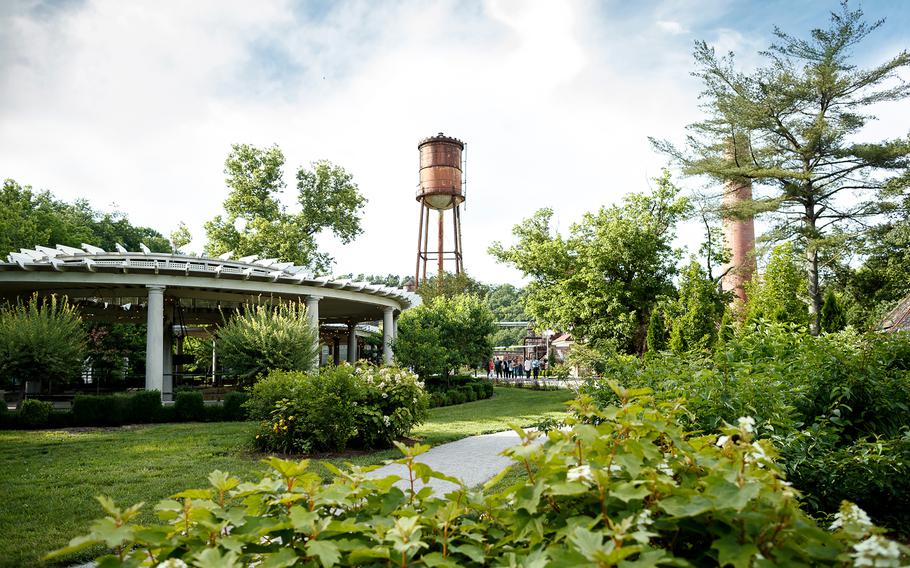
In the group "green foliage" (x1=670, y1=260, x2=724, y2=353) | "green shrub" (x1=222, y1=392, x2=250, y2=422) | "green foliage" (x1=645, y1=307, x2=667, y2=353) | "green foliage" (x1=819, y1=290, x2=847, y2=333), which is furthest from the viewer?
"green foliage" (x1=645, y1=307, x2=667, y2=353)

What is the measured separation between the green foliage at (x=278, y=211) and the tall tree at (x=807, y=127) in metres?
19.8

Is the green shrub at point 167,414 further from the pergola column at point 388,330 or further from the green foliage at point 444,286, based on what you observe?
the green foliage at point 444,286

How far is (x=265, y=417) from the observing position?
29.8 feet

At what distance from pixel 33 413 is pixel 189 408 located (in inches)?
120

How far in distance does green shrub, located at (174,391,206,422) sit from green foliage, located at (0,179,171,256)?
18.6 meters

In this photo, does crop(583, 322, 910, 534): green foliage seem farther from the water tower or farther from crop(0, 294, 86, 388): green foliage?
the water tower

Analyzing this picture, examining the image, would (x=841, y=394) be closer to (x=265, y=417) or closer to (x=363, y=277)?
(x=265, y=417)

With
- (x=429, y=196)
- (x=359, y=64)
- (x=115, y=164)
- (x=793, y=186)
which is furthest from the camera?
(x=429, y=196)

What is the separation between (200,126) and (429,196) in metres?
26.8

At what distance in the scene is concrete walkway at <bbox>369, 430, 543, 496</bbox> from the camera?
6.53m

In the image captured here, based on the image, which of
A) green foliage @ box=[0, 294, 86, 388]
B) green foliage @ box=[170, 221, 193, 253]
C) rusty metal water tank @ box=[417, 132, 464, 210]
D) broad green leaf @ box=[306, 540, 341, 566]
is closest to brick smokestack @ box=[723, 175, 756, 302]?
rusty metal water tank @ box=[417, 132, 464, 210]

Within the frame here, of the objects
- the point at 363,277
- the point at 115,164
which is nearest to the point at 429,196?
the point at 115,164

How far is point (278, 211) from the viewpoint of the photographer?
3173 centimetres

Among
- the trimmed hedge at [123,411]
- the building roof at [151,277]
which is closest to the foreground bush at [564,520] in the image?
the trimmed hedge at [123,411]
